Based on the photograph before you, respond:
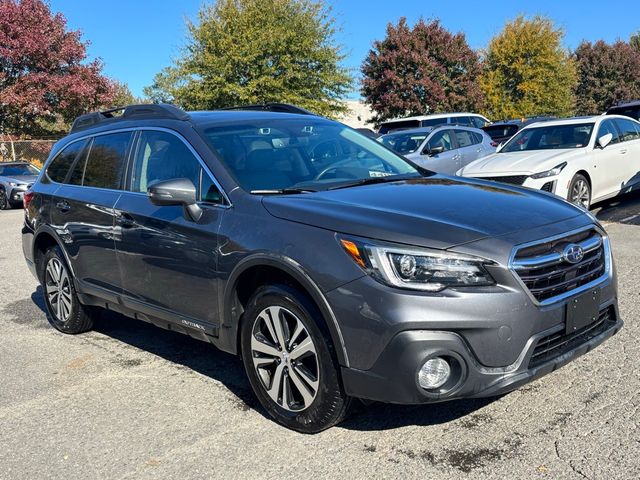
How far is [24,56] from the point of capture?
28031 mm

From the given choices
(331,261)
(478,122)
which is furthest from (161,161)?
(478,122)

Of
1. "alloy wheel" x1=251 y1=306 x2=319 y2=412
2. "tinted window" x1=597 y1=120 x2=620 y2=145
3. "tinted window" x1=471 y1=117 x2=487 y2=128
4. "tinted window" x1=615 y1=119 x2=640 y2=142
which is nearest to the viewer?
"alloy wheel" x1=251 y1=306 x2=319 y2=412

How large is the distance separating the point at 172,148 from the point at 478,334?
2460 millimetres

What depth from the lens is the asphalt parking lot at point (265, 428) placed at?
10.3 feet

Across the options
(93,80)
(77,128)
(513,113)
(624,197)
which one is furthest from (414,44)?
(77,128)

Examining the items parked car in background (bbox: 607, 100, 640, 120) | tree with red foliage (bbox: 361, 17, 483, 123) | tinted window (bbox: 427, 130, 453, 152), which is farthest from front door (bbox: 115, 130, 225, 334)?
tree with red foliage (bbox: 361, 17, 483, 123)

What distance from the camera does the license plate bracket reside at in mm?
3262

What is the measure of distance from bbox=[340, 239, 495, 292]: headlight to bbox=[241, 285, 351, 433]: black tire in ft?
1.56

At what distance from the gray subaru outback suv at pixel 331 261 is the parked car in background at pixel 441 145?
8.17 meters

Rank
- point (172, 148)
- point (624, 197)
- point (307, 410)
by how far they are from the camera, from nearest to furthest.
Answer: point (307, 410)
point (172, 148)
point (624, 197)

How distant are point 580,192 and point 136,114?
6931 millimetres

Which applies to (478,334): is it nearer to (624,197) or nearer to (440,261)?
(440,261)

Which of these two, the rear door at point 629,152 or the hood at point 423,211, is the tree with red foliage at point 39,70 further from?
the hood at point 423,211

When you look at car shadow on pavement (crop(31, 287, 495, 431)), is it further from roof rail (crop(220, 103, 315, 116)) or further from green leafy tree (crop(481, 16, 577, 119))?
green leafy tree (crop(481, 16, 577, 119))
